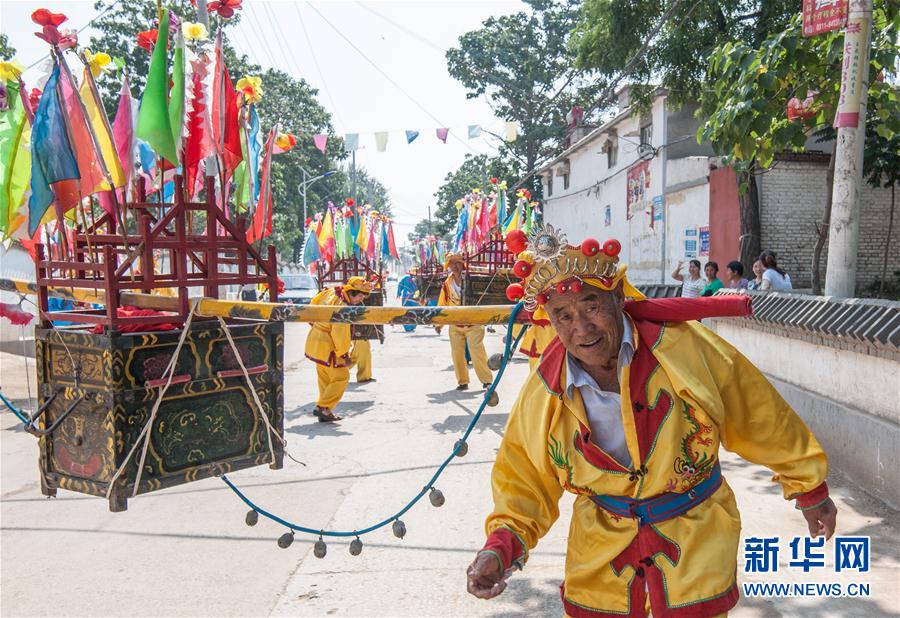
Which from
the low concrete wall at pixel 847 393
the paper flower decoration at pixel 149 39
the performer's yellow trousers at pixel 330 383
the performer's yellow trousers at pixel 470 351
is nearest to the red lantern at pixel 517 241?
the paper flower decoration at pixel 149 39

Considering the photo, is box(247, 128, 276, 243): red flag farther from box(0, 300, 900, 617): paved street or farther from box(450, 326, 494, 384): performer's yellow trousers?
box(450, 326, 494, 384): performer's yellow trousers

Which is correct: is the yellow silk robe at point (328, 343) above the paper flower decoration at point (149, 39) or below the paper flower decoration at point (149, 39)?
below

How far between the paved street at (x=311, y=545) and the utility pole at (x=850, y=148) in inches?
74.4

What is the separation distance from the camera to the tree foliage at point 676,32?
38.4 ft

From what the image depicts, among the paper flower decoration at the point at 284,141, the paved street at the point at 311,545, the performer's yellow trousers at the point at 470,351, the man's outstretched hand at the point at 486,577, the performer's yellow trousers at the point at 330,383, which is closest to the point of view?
the man's outstretched hand at the point at 486,577

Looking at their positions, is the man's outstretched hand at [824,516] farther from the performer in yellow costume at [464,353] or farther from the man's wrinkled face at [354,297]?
the performer in yellow costume at [464,353]

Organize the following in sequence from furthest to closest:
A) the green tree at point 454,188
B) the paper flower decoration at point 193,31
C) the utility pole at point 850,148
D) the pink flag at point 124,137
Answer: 1. the green tree at point 454,188
2. the utility pole at point 850,148
3. the pink flag at point 124,137
4. the paper flower decoration at point 193,31

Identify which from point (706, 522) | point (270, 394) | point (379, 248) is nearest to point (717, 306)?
point (706, 522)

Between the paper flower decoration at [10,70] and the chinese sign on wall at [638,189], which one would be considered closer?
the paper flower decoration at [10,70]

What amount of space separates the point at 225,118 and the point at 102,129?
54 centimetres

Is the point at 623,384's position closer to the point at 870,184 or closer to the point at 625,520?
the point at 625,520

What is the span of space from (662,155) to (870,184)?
19.0 feet

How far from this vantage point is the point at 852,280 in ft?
21.2

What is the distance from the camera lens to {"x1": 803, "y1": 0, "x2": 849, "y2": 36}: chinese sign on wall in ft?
20.3
